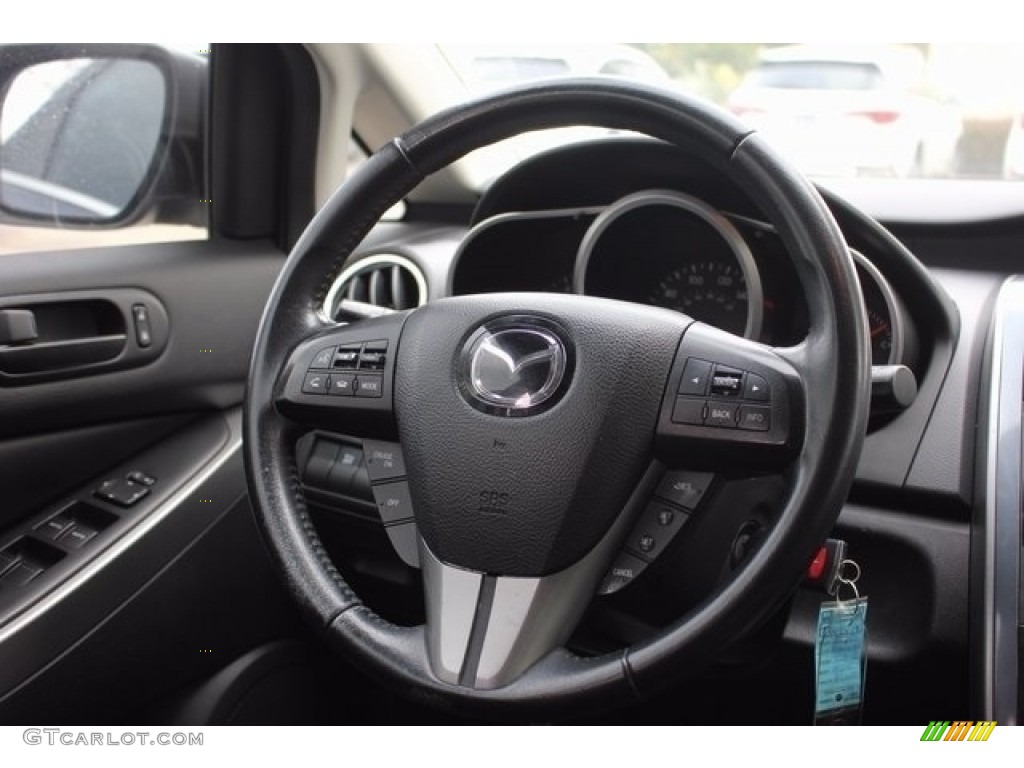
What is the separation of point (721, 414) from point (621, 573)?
19 centimetres

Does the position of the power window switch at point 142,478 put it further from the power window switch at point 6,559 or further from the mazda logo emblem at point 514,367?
the mazda logo emblem at point 514,367

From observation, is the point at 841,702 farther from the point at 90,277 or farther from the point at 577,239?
the point at 90,277

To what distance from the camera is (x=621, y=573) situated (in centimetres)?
106

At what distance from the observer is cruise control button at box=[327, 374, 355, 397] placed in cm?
117

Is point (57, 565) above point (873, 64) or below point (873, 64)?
below

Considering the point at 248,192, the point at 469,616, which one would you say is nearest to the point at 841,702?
the point at 469,616

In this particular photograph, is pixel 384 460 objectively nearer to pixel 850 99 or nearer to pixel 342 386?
pixel 342 386

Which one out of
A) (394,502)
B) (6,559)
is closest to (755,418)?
(394,502)

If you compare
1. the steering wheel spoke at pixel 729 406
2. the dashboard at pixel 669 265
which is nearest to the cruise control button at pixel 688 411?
the steering wheel spoke at pixel 729 406

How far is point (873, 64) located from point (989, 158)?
325 mm

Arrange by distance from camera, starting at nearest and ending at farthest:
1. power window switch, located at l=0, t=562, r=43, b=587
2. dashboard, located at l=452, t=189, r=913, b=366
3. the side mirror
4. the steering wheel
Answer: the steering wheel
dashboard, located at l=452, t=189, r=913, b=366
power window switch, located at l=0, t=562, r=43, b=587
the side mirror

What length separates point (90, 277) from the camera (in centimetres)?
159
